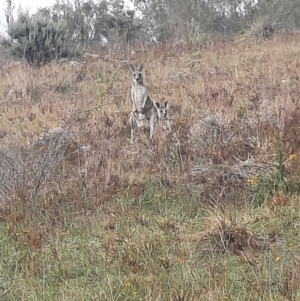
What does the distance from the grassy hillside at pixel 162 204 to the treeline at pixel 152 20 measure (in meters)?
6.57

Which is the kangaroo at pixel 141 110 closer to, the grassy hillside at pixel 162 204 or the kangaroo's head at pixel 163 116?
the kangaroo's head at pixel 163 116

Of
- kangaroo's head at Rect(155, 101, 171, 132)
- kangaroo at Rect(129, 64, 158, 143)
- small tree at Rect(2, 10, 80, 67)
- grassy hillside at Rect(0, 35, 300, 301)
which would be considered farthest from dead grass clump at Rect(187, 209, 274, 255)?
small tree at Rect(2, 10, 80, 67)

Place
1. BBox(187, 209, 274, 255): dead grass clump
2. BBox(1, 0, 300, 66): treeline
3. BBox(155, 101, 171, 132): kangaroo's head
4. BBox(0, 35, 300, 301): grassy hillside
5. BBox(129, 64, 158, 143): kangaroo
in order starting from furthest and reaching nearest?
BBox(1, 0, 300, 66): treeline → BBox(129, 64, 158, 143): kangaroo → BBox(155, 101, 171, 132): kangaroo's head → BBox(187, 209, 274, 255): dead grass clump → BBox(0, 35, 300, 301): grassy hillside

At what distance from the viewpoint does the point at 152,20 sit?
19.9m

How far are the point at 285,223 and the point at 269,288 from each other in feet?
3.94

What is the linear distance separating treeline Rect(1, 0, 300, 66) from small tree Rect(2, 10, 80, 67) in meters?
0.03

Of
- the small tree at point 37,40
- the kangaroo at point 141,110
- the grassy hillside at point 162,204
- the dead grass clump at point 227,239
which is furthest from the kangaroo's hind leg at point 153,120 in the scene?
the small tree at point 37,40

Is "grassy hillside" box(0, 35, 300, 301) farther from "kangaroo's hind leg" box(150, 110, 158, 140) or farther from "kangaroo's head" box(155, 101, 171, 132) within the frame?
"kangaroo's hind leg" box(150, 110, 158, 140)

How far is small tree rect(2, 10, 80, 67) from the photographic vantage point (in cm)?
1445

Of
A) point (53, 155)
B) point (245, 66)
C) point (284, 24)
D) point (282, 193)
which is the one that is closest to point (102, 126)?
point (53, 155)

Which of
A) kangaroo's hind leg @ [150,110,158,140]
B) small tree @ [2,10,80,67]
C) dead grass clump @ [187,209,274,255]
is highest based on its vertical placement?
small tree @ [2,10,80,67]

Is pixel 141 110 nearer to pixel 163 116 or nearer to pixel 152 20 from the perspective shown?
pixel 163 116

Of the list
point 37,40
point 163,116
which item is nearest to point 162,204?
point 163,116

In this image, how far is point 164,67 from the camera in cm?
1229
